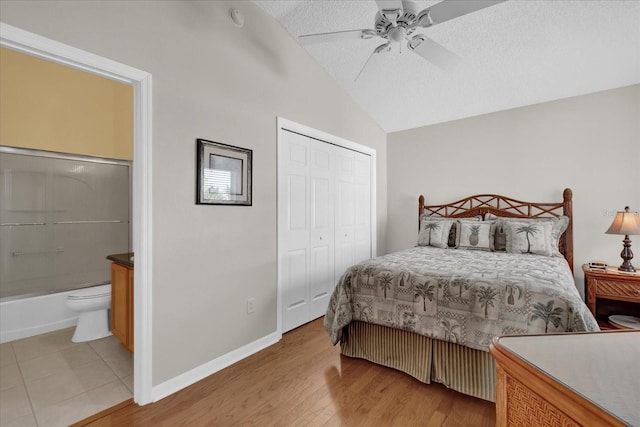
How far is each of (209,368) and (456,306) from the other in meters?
1.81

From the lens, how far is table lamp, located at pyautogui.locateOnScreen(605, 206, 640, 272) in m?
2.67

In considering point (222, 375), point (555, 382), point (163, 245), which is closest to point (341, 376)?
point (222, 375)

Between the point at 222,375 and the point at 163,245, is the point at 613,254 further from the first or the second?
the point at 163,245

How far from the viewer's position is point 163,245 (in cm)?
197

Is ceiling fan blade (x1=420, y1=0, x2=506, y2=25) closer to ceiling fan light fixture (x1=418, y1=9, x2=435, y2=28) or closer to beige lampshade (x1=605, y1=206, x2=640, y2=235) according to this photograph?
ceiling fan light fixture (x1=418, y1=9, x2=435, y2=28)

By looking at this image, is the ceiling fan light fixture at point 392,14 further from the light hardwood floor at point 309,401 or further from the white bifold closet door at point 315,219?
the light hardwood floor at point 309,401

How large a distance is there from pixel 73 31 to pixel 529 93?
13.3 feet

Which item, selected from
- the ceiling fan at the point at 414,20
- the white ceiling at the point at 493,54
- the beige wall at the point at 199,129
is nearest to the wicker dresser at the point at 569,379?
the ceiling fan at the point at 414,20

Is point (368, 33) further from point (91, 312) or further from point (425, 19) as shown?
point (91, 312)

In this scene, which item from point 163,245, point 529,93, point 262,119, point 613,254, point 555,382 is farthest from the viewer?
point 529,93

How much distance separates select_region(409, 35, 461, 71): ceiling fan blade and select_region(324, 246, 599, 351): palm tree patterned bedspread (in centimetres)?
150

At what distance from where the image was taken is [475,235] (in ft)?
10.8

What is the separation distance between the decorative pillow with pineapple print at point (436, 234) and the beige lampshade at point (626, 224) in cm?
143

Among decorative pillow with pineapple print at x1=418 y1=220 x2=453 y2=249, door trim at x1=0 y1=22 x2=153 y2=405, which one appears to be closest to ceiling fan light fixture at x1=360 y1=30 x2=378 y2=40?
door trim at x1=0 y1=22 x2=153 y2=405
